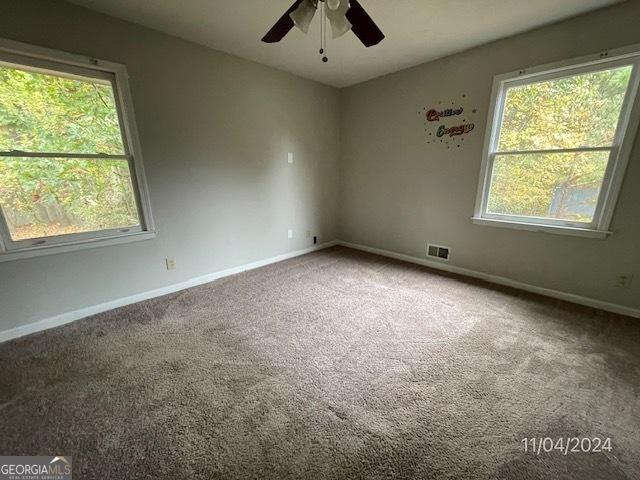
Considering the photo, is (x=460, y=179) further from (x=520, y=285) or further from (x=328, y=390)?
(x=328, y=390)

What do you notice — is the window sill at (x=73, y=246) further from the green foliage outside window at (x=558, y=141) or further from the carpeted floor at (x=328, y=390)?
the green foliage outside window at (x=558, y=141)

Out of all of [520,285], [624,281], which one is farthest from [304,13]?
[624,281]

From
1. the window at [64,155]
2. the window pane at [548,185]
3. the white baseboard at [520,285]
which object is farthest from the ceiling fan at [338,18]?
the white baseboard at [520,285]

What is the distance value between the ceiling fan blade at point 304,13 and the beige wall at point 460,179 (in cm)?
217

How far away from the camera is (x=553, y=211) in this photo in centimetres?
251

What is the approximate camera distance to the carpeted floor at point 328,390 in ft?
3.70

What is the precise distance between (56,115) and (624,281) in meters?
Result: 4.86

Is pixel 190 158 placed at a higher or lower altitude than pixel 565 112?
lower

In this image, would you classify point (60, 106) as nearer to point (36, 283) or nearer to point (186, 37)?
point (186, 37)

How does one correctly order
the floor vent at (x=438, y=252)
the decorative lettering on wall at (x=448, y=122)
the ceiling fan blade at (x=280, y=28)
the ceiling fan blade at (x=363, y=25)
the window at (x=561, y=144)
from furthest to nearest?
the floor vent at (x=438, y=252), the decorative lettering on wall at (x=448, y=122), the window at (x=561, y=144), the ceiling fan blade at (x=280, y=28), the ceiling fan blade at (x=363, y=25)

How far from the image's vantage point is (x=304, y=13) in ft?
4.64

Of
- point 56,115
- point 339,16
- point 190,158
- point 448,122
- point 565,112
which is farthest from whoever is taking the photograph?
point 448,122
